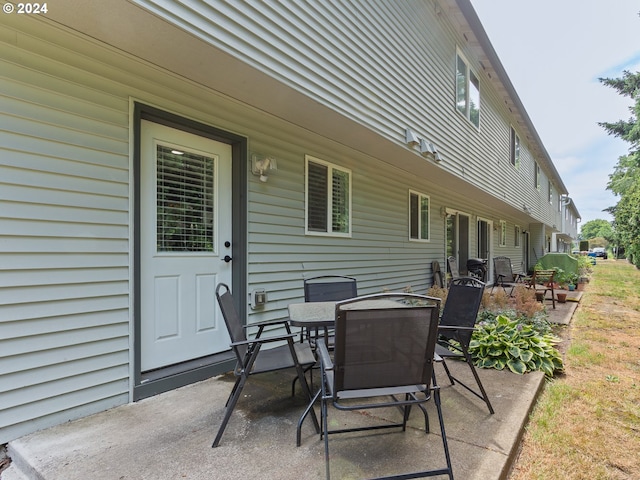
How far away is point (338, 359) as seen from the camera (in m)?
1.73

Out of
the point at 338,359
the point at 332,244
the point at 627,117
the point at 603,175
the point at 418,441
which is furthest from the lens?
the point at 603,175

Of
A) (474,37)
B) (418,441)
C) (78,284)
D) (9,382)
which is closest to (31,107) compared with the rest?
(78,284)

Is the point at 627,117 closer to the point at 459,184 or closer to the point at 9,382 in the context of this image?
the point at 459,184

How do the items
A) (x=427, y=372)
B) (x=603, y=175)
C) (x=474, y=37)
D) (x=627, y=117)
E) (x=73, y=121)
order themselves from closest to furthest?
(x=427, y=372), (x=73, y=121), (x=474, y=37), (x=627, y=117), (x=603, y=175)

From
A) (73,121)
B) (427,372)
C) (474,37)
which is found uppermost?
(474,37)

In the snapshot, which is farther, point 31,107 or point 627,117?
point 627,117

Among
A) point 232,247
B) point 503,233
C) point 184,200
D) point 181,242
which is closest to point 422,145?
point 232,247

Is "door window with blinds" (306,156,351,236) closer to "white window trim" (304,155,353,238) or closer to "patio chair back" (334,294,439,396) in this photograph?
"white window trim" (304,155,353,238)

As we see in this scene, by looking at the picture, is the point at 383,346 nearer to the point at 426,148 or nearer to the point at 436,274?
the point at 426,148

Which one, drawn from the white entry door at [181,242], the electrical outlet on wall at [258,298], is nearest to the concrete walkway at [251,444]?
the white entry door at [181,242]

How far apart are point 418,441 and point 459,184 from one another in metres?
6.24

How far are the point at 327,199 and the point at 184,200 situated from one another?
83.5 inches

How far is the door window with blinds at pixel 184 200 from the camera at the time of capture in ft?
10.0

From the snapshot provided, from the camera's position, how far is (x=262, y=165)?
3666 mm
